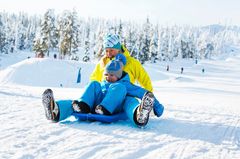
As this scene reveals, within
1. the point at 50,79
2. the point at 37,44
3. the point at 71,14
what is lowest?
the point at 50,79

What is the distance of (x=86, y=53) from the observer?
197 ft

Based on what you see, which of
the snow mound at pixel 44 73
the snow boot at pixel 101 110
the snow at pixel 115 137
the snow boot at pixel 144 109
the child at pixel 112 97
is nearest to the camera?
the snow at pixel 115 137

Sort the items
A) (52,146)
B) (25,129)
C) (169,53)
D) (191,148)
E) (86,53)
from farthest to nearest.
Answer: (169,53), (86,53), (25,129), (191,148), (52,146)

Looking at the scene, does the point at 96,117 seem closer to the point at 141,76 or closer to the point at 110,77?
the point at 110,77

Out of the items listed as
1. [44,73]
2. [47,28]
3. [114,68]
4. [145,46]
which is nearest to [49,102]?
[114,68]

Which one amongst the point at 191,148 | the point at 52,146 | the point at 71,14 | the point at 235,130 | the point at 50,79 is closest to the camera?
the point at 52,146

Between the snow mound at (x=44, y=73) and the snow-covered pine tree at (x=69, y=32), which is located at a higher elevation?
the snow-covered pine tree at (x=69, y=32)

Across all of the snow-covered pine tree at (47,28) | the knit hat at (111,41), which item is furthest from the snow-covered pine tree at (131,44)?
the knit hat at (111,41)

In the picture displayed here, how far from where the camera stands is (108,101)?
550 cm

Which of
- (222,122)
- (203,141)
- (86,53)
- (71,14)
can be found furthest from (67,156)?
(86,53)

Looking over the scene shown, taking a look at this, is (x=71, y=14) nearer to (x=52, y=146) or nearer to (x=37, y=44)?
(x=37, y=44)

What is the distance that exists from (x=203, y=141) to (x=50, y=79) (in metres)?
29.6

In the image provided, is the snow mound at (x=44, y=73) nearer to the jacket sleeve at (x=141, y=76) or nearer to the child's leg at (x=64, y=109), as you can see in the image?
the jacket sleeve at (x=141, y=76)

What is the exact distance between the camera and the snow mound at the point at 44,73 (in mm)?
31984
